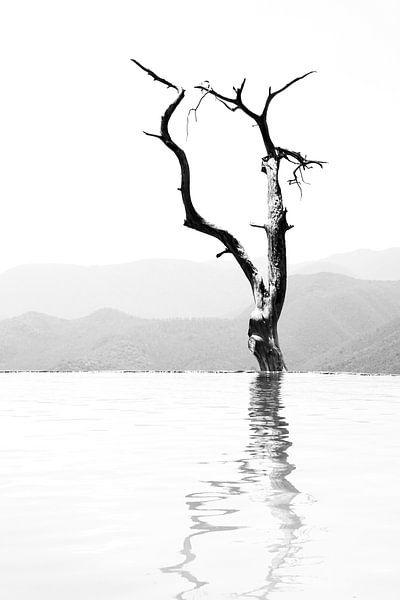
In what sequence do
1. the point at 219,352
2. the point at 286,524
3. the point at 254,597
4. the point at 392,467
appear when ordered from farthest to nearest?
the point at 219,352
the point at 392,467
the point at 286,524
the point at 254,597

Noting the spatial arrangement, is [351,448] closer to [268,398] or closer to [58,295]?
[268,398]

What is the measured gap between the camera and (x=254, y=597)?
2.87 m

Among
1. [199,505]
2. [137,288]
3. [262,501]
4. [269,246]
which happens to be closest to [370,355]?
[269,246]

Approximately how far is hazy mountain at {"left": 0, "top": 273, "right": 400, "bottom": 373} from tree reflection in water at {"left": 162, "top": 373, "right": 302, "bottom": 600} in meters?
36.0

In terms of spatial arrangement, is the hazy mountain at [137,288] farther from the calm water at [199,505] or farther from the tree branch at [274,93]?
the calm water at [199,505]

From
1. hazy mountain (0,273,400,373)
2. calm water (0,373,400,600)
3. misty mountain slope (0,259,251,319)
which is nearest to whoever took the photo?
calm water (0,373,400,600)

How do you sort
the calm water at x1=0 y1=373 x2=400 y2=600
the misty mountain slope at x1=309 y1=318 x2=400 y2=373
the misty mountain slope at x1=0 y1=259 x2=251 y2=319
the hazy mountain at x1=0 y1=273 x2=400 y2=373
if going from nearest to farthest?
the calm water at x1=0 y1=373 x2=400 y2=600 < the misty mountain slope at x1=309 y1=318 x2=400 y2=373 < the hazy mountain at x1=0 y1=273 x2=400 y2=373 < the misty mountain slope at x1=0 y1=259 x2=251 y2=319

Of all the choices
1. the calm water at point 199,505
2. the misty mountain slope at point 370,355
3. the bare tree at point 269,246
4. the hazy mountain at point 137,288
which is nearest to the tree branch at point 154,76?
the bare tree at point 269,246

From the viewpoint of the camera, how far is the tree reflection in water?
311 centimetres

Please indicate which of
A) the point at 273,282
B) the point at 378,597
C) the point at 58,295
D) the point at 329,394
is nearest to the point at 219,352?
the point at 273,282

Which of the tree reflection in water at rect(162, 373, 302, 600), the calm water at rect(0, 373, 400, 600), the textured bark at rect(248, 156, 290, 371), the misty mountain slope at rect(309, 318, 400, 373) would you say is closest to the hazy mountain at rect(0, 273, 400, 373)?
the misty mountain slope at rect(309, 318, 400, 373)

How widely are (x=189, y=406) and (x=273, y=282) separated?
1134 centimetres

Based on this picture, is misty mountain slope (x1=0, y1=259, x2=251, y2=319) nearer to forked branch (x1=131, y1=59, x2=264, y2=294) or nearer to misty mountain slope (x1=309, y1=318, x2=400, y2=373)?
misty mountain slope (x1=309, y1=318, x2=400, y2=373)

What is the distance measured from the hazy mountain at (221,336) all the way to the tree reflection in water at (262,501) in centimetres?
3602
